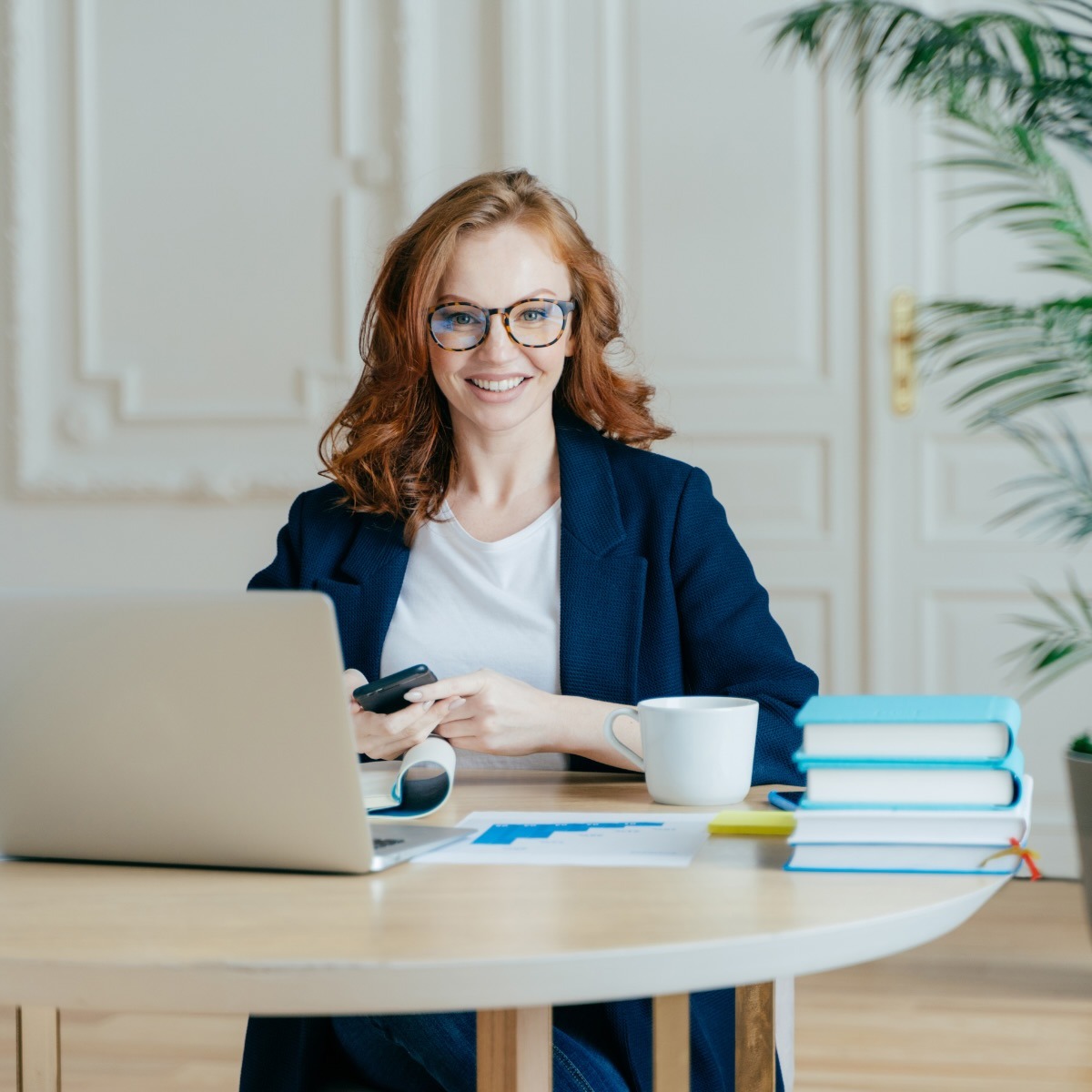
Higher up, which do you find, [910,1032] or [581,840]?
[581,840]

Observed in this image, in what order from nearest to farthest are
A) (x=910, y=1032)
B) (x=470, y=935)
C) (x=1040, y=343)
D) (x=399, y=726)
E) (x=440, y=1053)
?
(x=470, y=935) < (x=440, y=1053) < (x=399, y=726) < (x=910, y=1032) < (x=1040, y=343)

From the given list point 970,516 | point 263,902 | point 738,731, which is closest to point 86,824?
point 263,902

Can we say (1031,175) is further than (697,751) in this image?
Yes

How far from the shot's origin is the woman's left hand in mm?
1309

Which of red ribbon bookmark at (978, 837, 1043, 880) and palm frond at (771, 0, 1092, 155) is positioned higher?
palm frond at (771, 0, 1092, 155)

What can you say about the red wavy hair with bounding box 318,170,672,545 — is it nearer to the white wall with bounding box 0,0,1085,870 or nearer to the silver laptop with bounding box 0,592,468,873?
the silver laptop with bounding box 0,592,468,873

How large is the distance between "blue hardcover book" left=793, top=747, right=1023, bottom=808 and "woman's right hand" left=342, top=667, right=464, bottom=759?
0.41 meters

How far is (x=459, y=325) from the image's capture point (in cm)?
168

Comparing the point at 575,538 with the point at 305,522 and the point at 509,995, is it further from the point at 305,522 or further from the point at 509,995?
the point at 509,995

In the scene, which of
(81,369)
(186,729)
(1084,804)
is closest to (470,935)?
(186,729)

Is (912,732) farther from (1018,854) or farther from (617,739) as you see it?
(617,739)

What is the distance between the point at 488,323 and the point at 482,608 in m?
0.33

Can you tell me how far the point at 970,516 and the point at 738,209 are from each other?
0.95 meters

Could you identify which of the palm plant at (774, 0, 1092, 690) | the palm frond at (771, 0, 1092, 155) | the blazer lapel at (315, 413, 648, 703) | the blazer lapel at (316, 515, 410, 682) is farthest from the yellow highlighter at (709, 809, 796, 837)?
the palm frond at (771, 0, 1092, 155)
